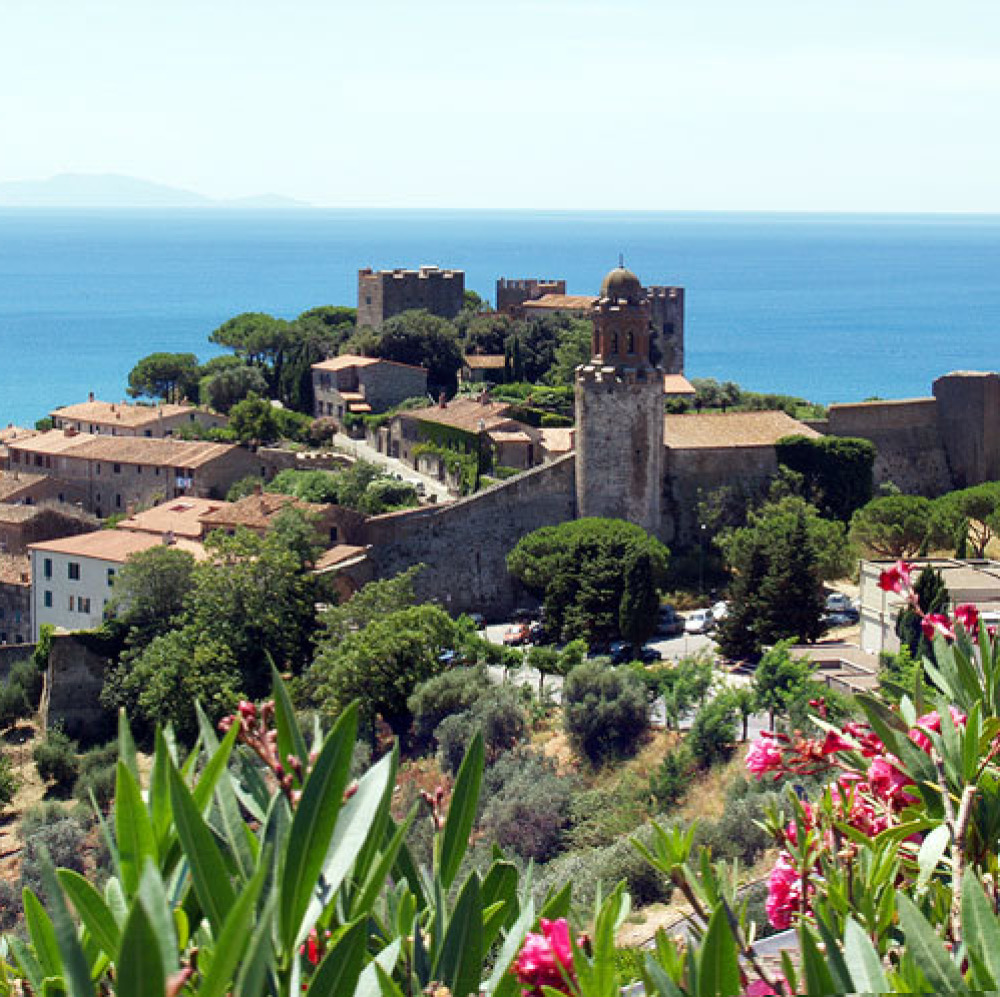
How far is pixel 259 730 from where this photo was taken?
12.8ft

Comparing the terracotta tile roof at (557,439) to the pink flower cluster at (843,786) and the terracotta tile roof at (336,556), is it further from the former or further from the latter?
the pink flower cluster at (843,786)

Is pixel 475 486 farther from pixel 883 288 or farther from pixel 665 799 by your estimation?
pixel 883 288

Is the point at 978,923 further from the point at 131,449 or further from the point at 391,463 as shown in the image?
the point at 131,449

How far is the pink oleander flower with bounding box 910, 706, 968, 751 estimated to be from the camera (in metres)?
4.80

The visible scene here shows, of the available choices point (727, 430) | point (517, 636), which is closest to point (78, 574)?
point (517, 636)

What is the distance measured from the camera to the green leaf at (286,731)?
148 inches

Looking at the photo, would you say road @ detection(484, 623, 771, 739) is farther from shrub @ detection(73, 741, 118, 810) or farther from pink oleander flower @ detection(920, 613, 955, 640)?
pink oleander flower @ detection(920, 613, 955, 640)

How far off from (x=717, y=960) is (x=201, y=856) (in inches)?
40.5

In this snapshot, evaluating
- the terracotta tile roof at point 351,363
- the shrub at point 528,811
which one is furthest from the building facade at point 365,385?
the shrub at point 528,811

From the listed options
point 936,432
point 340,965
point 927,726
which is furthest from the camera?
point 936,432

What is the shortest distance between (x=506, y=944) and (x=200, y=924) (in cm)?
72

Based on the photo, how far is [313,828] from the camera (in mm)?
3418

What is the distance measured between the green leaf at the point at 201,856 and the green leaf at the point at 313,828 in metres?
0.12

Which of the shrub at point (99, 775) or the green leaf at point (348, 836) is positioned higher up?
the green leaf at point (348, 836)
